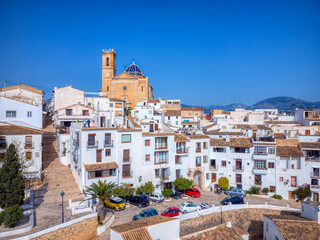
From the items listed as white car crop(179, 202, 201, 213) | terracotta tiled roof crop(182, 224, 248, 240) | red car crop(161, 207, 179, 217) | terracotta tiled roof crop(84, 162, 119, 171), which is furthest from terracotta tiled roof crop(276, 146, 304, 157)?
terracotta tiled roof crop(84, 162, 119, 171)

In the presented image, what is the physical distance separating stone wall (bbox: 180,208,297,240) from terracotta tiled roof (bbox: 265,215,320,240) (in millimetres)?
4054

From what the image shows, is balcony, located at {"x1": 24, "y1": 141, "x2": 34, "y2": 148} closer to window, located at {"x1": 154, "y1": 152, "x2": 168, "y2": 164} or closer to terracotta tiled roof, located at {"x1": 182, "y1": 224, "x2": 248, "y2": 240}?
window, located at {"x1": 154, "y1": 152, "x2": 168, "y2": 164}

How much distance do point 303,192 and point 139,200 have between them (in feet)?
76.8

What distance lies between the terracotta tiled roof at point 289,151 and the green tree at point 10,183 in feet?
111

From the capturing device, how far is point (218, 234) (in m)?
24.1

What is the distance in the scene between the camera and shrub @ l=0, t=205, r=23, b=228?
19.7m

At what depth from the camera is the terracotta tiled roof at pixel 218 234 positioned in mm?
23492

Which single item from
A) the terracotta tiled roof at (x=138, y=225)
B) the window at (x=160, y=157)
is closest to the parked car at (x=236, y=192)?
the window at (x=160, y=157)

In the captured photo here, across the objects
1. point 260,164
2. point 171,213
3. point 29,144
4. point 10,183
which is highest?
point 29,144

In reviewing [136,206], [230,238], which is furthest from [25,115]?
[230,238]

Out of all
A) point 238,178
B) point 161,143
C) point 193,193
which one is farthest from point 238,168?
point 161,143

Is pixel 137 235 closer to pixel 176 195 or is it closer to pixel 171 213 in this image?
pixel 171 213

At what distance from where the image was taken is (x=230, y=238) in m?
23.7

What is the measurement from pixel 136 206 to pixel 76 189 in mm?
7305
